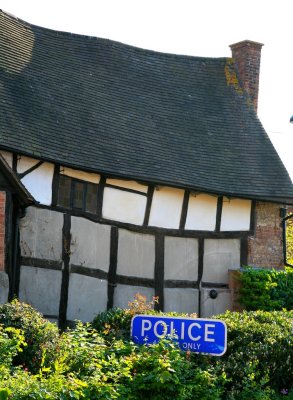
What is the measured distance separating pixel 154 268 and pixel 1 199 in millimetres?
5404

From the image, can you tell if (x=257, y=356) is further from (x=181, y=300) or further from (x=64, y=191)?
(x=181, y=300)

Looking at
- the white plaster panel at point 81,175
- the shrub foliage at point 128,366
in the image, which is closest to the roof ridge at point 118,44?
the white plaster panel at point 81,175

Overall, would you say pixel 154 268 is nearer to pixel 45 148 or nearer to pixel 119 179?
pixel 119 179

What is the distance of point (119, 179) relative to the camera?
821 inches

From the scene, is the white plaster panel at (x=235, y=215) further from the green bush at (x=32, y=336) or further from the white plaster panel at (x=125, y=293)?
the green bush at (x=32, y=336)

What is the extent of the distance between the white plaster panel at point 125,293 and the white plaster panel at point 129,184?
7.60 feet

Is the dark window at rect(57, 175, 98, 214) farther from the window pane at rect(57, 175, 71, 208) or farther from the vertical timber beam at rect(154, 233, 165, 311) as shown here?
the vertical timber beam at rect(154, 233, 165, 311)

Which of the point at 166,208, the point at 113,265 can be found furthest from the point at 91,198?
the point at 166,208

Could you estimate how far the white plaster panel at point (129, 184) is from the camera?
2080 centimetres

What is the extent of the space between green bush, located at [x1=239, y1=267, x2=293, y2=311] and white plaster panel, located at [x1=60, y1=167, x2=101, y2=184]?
14.3 feet

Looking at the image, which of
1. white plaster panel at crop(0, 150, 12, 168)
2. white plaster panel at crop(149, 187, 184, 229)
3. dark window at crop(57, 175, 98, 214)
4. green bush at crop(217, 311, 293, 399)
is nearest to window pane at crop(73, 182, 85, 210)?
dark window at crop(57, 175, 98, 214)

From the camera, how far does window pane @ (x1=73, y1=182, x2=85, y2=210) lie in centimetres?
2005

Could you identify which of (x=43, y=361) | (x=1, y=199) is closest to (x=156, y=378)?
(x=43, y=361)

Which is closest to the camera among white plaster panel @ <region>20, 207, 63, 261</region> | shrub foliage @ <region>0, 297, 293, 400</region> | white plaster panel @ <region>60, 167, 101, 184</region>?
shrub foliage @ <region>0, 297, 293, 400</region>
